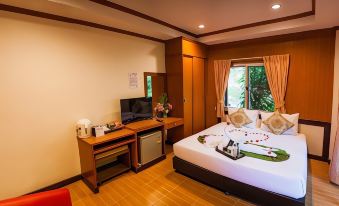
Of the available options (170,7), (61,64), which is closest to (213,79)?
(170,7)

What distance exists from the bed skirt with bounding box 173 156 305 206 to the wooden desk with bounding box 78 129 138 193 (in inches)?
32.6

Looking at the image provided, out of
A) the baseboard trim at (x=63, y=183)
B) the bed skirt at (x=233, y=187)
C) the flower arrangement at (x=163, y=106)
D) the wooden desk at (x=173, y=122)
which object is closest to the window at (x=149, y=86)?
the flower arrangement at (x=163, y=106)

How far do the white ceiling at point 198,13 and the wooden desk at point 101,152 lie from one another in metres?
1.81

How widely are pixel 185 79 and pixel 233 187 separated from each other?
7.96 ft

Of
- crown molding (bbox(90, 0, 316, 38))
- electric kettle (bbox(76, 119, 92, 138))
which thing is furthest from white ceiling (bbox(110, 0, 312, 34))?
electric kettle (bbox(76, 119, 92, 138))

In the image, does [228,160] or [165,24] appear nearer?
[228,160]

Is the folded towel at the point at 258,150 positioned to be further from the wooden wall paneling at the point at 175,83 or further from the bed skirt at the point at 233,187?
the wooden wall paneling at the point at 175,83

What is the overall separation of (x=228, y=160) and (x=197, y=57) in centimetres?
277

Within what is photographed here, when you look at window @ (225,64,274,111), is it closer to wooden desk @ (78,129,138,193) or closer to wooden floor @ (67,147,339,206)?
wooden floor @ (67,147,339,206)

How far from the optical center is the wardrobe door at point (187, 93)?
4.03 m

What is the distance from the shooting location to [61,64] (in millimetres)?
2656

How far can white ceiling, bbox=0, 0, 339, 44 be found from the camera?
229 centimetres

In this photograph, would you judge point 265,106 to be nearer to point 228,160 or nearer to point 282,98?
point 282,98

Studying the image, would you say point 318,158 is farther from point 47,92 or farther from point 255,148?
point 47,92
